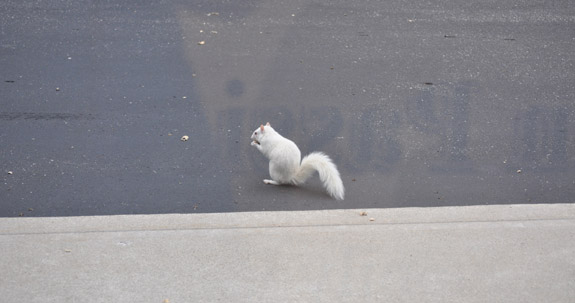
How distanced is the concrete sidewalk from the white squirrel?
0.33 meters

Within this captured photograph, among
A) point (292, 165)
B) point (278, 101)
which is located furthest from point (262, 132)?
point (278, 101)

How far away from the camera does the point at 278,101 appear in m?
6.97

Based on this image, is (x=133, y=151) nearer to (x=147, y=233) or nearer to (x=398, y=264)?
(x=147, y=233)

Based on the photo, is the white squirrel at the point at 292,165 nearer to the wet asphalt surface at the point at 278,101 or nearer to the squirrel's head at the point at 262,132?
the squirrel's head at the point at 262,132

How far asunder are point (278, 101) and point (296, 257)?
290 centimetres

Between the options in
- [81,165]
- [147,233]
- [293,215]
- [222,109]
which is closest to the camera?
[147,233]

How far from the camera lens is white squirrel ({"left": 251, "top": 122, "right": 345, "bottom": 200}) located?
5.23 meters

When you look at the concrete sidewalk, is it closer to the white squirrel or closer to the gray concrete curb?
the gray concrete curb

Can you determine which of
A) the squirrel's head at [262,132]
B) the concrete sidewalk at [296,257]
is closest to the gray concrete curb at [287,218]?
the concrete sidewalk at [296,257]

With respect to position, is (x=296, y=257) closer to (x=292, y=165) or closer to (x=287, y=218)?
(x=287, y=218)

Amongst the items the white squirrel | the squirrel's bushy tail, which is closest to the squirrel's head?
the white squirrel

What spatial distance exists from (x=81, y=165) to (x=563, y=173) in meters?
4.36

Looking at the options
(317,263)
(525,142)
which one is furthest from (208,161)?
(525,142)

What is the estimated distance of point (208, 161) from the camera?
587 cm
